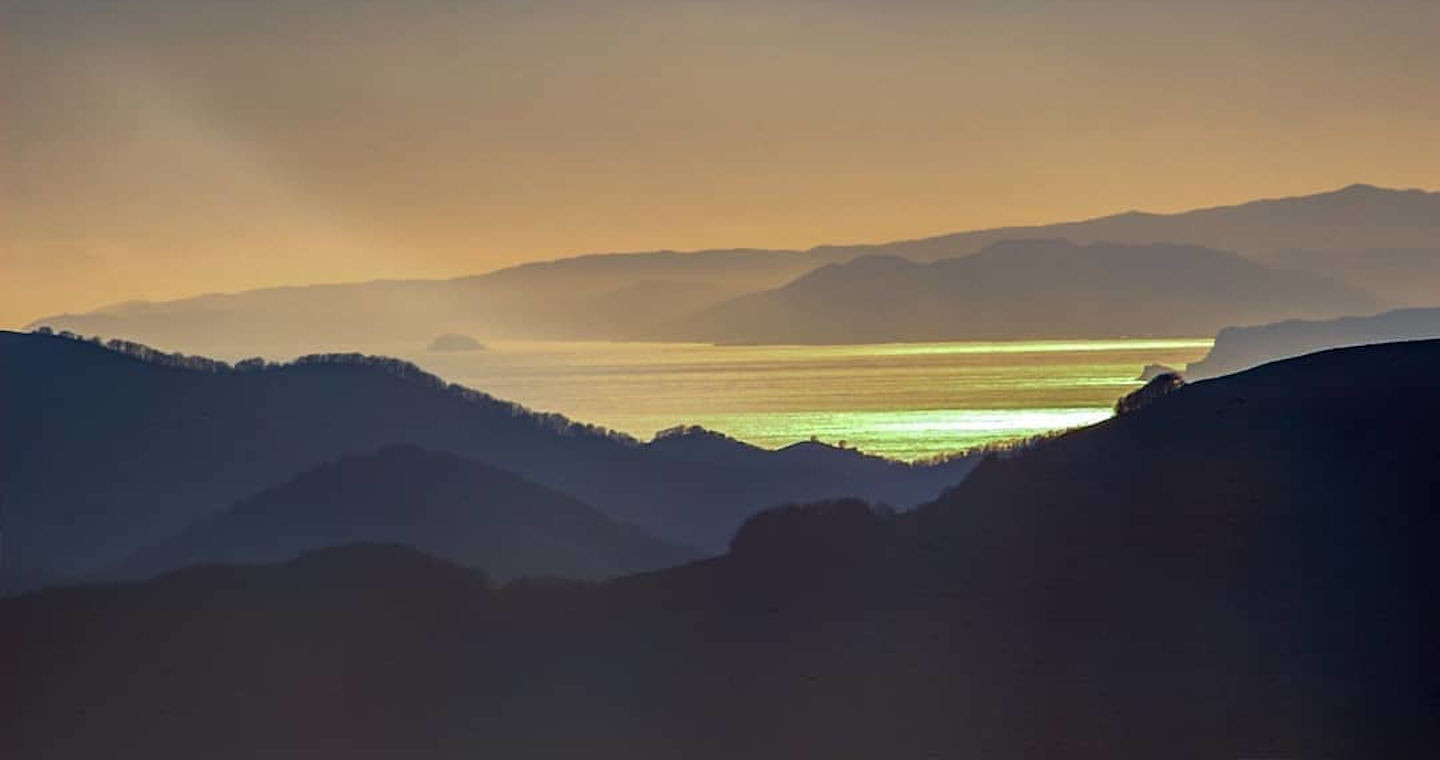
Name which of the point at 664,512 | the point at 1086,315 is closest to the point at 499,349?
the point at 1086,315

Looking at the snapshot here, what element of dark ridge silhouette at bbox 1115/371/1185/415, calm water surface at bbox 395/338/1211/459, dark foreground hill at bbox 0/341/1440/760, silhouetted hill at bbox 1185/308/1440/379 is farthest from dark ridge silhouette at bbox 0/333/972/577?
silhouetted hill at bbox 1185/308/1440/379

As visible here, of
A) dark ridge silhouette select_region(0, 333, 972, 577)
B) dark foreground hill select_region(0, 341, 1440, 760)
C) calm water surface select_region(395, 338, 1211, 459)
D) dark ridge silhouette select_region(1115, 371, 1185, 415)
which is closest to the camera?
dark foreground hill select_region(0, 341, 1440, 760)

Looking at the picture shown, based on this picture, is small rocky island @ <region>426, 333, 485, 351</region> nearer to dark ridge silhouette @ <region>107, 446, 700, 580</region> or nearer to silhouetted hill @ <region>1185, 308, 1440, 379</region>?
silhouetted hill @ <region>1185, 308, 1440, 379</region>

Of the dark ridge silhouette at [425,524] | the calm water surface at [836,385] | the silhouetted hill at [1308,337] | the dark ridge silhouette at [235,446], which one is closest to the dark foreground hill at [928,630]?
the dark ridge silhouette at [425,524]

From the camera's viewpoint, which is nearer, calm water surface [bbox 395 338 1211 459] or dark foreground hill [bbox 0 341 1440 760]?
dark foreground hill [bbox 0 341 1440 760]

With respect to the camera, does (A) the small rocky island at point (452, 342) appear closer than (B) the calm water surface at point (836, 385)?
No

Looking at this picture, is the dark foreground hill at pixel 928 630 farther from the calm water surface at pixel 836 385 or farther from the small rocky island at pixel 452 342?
the small rocky island at pixel 452 342
